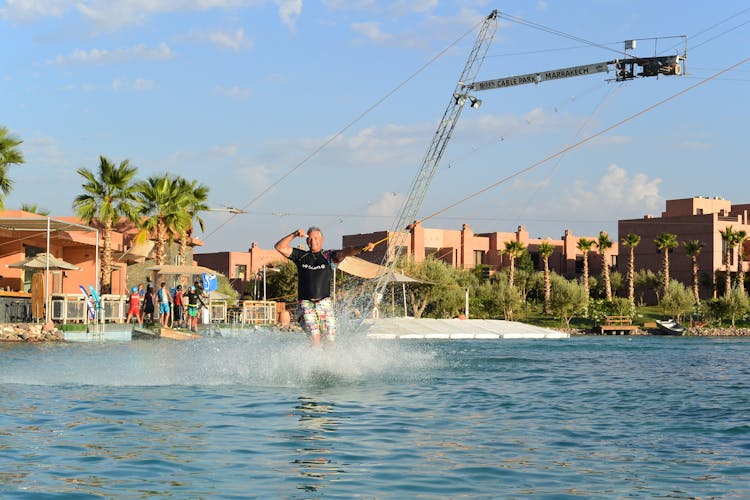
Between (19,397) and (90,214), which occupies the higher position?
(90,214)

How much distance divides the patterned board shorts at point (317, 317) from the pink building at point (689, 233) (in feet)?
268

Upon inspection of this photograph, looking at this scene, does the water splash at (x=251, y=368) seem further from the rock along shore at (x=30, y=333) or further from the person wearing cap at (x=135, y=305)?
the person wearing cap at (x=135, y=305)

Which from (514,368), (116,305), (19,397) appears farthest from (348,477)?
(116,305)

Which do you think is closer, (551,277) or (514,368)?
(514,368)

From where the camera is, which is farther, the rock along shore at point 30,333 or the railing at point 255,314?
the railing at point 255,314

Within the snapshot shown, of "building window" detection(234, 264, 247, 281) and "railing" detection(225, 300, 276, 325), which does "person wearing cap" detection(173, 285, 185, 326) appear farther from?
"building window" detection(234, 264, 247, 281)

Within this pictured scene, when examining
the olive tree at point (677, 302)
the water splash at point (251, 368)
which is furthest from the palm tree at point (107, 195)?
the olive tree at point (677, 302)

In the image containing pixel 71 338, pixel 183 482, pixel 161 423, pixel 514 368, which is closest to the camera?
pixel 183 482

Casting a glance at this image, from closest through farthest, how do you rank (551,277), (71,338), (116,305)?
(71,338)
(116,305)
(551,277)

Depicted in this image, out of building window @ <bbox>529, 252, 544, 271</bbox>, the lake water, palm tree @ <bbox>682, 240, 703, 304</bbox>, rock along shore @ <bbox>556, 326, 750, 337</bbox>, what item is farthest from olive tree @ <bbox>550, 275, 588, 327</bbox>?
the lake water

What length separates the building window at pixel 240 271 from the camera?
355 ft

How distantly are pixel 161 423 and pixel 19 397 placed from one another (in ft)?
10.7

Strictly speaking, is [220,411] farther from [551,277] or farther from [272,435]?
[551,277]

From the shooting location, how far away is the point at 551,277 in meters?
88.9
